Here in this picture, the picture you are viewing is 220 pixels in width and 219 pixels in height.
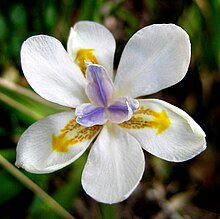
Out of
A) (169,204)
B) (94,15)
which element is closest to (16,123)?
(94,15)

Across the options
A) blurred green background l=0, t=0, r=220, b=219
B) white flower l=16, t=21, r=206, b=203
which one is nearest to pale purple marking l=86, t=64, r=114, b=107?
white flower l=16, t=21, r=206, b=203

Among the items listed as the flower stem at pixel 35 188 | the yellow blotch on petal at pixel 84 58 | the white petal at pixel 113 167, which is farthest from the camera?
the flower stem at pixel 35 188

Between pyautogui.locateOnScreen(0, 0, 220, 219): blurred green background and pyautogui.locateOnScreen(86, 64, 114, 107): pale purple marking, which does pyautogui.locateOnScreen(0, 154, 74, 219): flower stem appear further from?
pyautogui.locateOnScreen(86, 64, 114, 107): pale purple marking

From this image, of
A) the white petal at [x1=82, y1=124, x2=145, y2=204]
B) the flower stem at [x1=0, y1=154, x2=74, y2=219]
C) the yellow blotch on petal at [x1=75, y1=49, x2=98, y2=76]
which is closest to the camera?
the white petal at [x1=82, y1=124, x2=145, y2=204]

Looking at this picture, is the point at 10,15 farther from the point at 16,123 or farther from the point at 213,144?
the point at 213,144

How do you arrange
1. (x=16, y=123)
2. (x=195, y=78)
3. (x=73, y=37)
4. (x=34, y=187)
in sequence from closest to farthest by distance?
(x=73, y=37) < (x=34, y=187) < (x=16, y=123) < (x=195, y=78)

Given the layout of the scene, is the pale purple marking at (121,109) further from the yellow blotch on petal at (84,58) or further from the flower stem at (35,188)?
the flower stem at (35,188)

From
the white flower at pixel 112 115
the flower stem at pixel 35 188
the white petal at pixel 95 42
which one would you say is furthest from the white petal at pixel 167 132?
the flower stem at pixel 35 188

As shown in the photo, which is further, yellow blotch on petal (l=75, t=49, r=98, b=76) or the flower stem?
the flower stem
